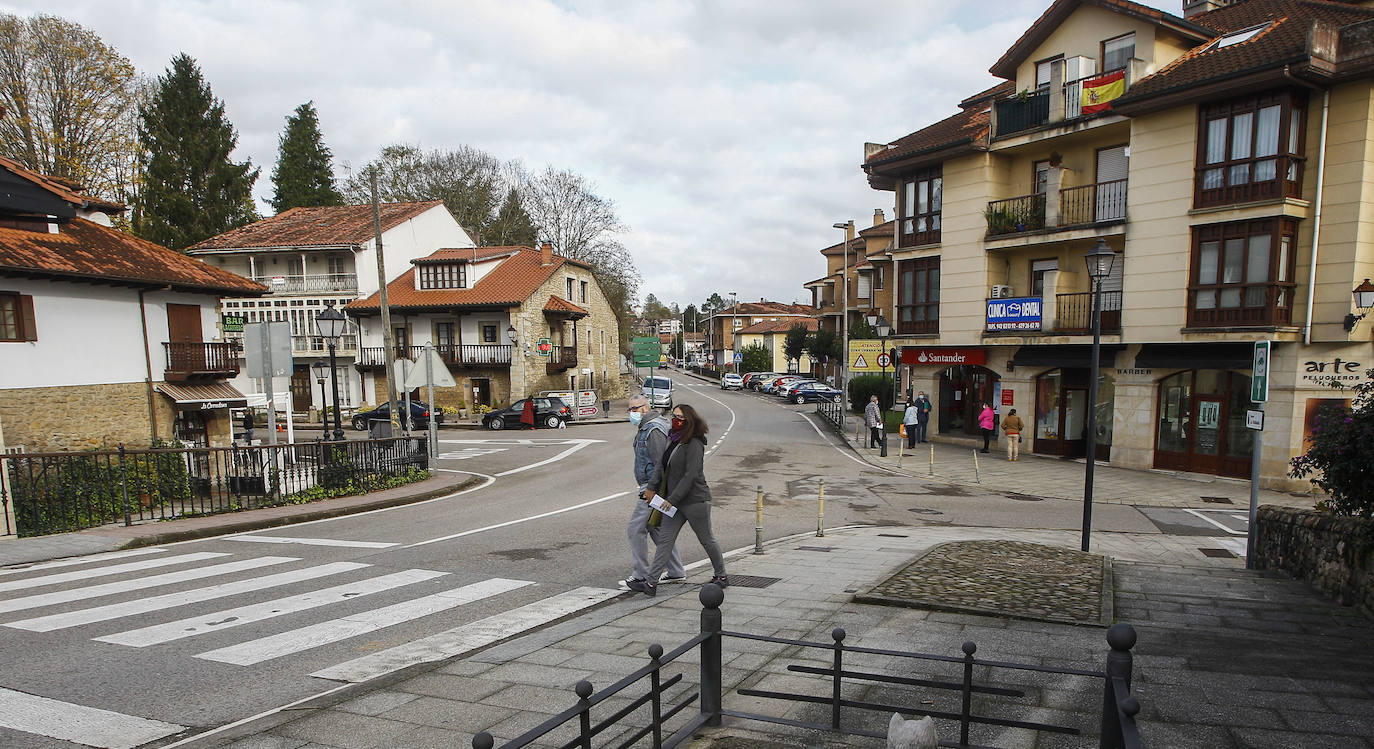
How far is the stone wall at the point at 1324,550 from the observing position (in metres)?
6.66

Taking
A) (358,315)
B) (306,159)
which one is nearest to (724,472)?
(358,315)

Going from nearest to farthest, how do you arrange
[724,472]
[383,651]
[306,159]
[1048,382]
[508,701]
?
A: [508,701] → [383,651] → [724,472] → [1048,382] → [306,159]

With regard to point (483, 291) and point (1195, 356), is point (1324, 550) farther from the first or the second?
point (483, 291)

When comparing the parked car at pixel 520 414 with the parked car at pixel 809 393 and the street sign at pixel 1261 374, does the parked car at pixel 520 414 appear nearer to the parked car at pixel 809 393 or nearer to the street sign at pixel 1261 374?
the parked car at pixel 809 393

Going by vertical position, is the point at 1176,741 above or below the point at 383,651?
above

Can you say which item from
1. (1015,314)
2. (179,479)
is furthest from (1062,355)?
(179,479)

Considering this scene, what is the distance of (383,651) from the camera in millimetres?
5949

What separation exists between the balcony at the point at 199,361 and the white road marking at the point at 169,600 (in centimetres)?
1546

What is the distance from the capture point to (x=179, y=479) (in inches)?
532

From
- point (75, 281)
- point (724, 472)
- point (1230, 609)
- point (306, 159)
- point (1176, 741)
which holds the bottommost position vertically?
point (724, 472)

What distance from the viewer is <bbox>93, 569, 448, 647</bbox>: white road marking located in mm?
6203

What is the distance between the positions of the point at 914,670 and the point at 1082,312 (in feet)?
63.5

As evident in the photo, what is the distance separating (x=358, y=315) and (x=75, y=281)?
21.9 m

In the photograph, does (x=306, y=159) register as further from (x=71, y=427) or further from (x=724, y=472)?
(x=724, y=472)
